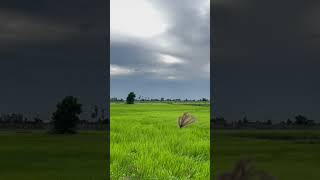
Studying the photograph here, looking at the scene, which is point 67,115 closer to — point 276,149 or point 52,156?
point 52,156

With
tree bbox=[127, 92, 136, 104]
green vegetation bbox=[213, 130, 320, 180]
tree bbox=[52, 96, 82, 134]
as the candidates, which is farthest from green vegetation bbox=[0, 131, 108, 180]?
tree bbox=[127, 92, 136, 104]

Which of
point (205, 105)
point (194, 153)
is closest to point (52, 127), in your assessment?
point (194, 153)

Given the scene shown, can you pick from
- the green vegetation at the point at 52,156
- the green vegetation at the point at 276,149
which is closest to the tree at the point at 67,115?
the green vegetation at the point at 52,156

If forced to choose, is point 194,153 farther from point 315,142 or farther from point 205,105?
point 205,105

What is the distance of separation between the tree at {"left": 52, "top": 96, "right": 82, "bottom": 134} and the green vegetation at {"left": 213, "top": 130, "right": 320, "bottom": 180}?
7.26 metres

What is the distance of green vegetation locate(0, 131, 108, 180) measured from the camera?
15477 mm

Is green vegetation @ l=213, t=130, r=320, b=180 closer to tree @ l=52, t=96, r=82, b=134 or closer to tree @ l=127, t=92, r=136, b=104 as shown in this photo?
tree @ l=52, t=96, r=82, b=134

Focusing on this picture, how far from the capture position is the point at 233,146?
17266mm

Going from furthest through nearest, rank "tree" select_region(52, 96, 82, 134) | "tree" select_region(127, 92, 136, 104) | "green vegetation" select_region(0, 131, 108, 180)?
"tree" select_region(127, 92, 136, 104)
"tree" select_region(52, 96, 82, 134)
"green vegetation" select_region(0, 131, 108, 180)

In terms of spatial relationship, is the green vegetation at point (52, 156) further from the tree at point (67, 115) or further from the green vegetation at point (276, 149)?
the green vegetation at point (276, 149)

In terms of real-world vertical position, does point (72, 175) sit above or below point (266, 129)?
below

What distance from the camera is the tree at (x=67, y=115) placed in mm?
21156

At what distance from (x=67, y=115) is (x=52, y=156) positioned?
256 cm

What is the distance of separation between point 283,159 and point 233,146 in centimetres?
193
